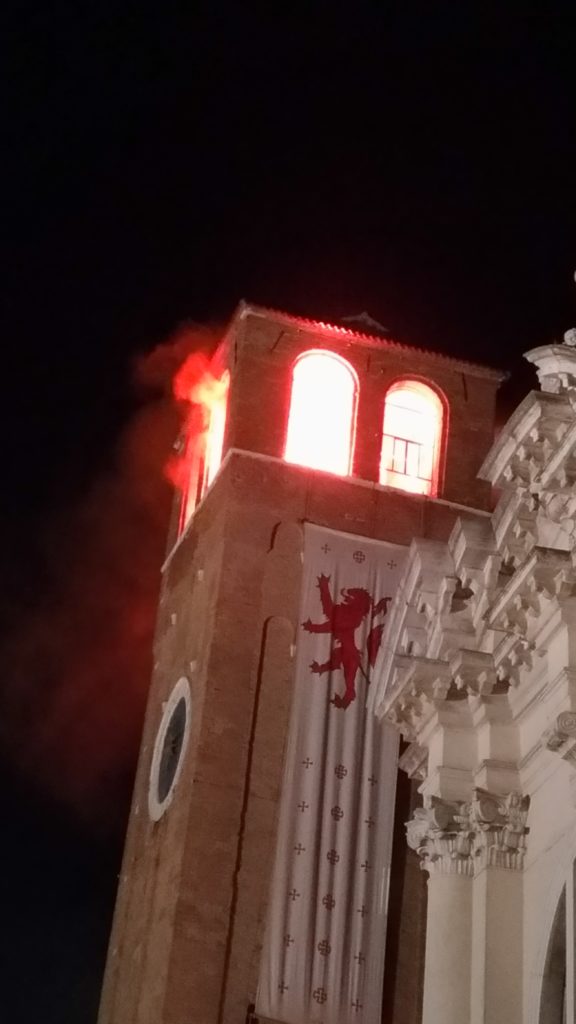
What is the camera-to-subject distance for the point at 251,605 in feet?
71.2

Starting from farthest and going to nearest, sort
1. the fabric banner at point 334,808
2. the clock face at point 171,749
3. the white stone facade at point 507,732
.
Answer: the clock face at point 171,749 → the fabric banner at point 334,808 → the white stone facade at point 507,732

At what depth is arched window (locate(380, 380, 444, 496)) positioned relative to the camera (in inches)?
953

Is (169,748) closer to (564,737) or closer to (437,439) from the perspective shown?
(437,439)

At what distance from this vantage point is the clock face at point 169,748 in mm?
21594

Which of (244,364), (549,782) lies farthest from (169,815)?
(549,782)

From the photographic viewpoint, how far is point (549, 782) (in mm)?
13039

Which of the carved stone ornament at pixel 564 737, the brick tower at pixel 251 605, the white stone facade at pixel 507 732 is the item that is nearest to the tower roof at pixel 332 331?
the brick tower at pixel 251 605

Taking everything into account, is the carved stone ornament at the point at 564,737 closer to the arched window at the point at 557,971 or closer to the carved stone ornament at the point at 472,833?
the arched window at the point at 557,971

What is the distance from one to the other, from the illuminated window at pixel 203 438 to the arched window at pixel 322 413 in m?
1.21

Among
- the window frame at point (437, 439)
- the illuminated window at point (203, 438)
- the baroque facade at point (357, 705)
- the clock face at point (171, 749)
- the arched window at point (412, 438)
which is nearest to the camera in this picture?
the baroque facade at point (357, 705)

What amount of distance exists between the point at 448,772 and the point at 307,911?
562 cm

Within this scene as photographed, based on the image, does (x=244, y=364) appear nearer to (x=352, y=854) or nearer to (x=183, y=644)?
(x=183, y=644)

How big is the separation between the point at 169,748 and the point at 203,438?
6.02 meters

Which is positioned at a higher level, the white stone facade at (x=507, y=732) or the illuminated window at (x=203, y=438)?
the illuminated window at (x=203, y=438)
